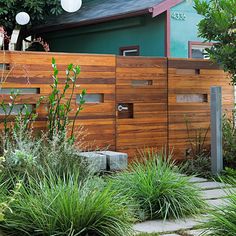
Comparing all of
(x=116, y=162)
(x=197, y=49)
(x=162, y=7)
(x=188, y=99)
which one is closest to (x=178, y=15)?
(x=162, y=7)

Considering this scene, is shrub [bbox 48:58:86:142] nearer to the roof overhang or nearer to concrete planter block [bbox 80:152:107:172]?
concrete planter block [bbox 80:152:107:172]

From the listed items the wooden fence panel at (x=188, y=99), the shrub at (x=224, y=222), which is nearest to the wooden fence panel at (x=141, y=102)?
the wooden fence panel at (x=188, y=99)

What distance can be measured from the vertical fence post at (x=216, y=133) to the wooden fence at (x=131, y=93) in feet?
3.23

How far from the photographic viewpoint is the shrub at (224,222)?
13.7ft

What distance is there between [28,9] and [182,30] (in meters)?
4.26

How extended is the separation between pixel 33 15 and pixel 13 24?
2.01 ft

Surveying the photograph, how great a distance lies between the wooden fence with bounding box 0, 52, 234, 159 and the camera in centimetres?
804

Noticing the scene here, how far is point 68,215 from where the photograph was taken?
4500mm

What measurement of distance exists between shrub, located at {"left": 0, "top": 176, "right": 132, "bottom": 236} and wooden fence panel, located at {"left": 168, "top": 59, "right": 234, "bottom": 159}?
4825 mm

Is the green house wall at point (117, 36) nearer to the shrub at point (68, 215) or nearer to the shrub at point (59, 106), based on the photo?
the shrub at point (59, 106)

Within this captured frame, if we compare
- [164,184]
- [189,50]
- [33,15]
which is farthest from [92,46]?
[164,184]

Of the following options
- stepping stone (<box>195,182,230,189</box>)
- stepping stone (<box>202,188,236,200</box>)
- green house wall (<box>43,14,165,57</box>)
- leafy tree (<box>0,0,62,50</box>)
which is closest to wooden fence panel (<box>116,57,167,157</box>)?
stepping stone (<box>195,182,230,189</box>)

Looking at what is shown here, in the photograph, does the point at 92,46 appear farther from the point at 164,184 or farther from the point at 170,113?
the point at 164,184

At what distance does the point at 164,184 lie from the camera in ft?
18.9
